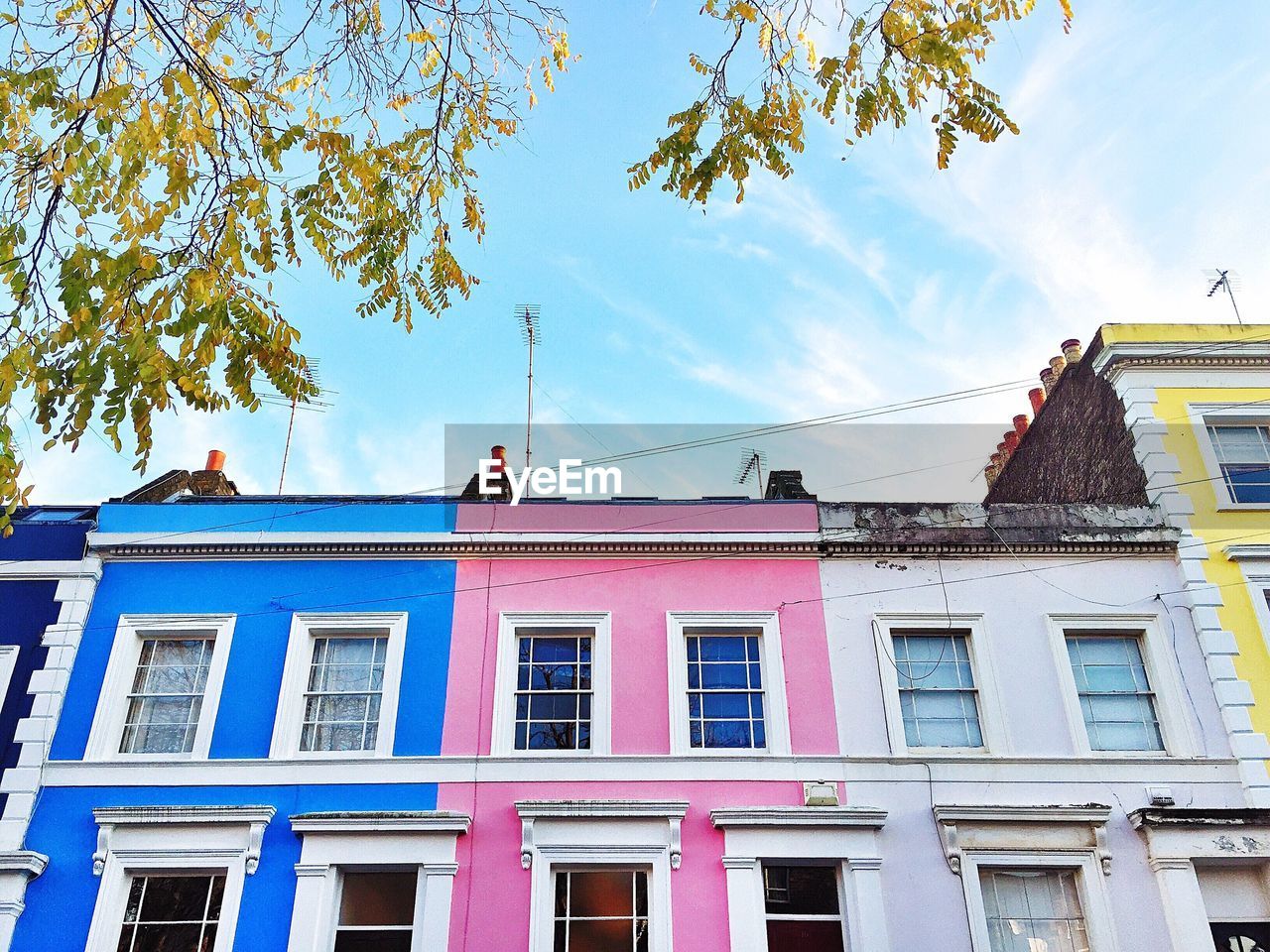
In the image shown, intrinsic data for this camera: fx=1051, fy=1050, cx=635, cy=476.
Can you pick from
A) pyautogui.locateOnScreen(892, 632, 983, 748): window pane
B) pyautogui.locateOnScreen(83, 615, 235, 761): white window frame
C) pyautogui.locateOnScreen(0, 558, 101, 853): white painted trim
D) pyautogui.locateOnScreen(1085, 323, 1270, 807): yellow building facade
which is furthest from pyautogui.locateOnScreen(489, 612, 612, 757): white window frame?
pyautogui.locateOnScreen(1085, 323, 1270, 807): yellow building facade

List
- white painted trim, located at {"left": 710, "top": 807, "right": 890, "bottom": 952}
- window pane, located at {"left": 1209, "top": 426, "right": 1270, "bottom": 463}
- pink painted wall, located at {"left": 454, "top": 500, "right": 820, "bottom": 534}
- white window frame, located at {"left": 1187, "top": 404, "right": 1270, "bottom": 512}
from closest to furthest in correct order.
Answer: white painted trim, located at {"left": 710, "top": 807, "right": 890, "bottom": 952} → pink painted wall, located at {"left": 454, "top": 500, "right": 820, "bottom": 534} → white window frame, located at {"left": 1187, "top": 404, "right": 1270, "bottom": 512} → window pane, located at {"left": 1209, "top": 426, "right": 1270, "bottom": 463}

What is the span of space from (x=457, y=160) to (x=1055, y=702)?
10350 mm

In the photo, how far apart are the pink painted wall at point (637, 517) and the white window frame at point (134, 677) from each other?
3.56 m

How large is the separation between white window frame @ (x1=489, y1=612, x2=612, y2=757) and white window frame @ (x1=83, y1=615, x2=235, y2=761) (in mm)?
3618

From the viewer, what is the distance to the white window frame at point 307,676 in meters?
13.3

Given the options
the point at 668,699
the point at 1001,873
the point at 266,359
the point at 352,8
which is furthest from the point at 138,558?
the point at 1001,873

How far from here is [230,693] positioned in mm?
13672

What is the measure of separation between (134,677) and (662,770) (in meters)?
7.11

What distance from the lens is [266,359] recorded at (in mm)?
7539

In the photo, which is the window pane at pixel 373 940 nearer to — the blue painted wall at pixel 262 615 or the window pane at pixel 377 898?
the window pane at pixel 377 898

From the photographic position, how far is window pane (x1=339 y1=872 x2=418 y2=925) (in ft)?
40.9

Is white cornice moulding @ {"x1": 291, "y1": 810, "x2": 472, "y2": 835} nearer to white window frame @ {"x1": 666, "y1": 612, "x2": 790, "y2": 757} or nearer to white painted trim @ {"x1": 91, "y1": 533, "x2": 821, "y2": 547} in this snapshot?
white window frame @ {"x1": 666, "y1": 612, "x2": 790, "y2": 757}

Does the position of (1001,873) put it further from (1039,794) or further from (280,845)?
(280,845)

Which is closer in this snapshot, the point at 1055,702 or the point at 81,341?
the point at 81,341
